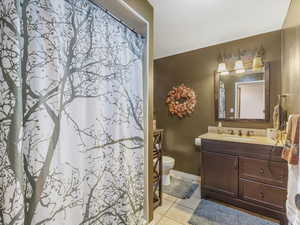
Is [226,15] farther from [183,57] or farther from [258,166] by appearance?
[258,166]

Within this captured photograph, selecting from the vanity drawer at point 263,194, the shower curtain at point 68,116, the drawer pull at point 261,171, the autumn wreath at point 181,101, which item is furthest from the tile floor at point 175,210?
the autumn wreath at point 181,101

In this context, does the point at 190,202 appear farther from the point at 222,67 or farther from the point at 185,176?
the point at 222,67

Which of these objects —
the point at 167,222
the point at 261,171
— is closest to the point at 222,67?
the point at 261,171

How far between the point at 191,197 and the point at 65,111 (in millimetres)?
2150

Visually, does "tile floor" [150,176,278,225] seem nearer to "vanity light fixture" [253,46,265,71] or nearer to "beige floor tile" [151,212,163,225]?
"beige floor tile" [151,212,163,225]

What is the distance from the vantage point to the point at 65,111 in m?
0.94

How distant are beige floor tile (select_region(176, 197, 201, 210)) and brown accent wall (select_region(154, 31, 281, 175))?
0.66 metres

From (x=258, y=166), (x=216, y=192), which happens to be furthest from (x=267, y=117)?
(x=216, y=192)

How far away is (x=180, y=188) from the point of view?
247cm

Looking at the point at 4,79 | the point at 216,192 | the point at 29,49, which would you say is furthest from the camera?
the point at 216,192

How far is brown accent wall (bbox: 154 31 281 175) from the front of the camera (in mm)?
2172

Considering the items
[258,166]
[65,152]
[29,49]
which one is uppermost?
[29,49]

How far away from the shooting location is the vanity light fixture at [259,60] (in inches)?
86.0

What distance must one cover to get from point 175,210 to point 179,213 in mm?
70
